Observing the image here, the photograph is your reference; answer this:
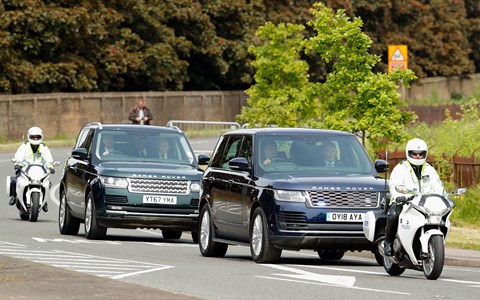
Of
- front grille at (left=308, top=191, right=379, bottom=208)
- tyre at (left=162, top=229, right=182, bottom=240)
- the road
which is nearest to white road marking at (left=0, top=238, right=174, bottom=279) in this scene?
the road

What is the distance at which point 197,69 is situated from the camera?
80.6 meters

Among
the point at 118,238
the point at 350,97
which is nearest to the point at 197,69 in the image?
the point at 350,97

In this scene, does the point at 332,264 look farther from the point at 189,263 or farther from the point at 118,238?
the point at 118,238

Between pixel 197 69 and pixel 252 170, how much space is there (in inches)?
2378

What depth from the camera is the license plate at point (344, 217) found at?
62.8 ft

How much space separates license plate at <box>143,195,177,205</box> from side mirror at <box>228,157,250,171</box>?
3689 mm

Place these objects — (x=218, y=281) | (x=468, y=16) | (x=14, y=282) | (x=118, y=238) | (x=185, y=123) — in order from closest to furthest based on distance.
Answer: (x=14, y=282) < (x=218, y=281) < (x=118, y=238) < (x=185, y=123) < (x=468, y=16)

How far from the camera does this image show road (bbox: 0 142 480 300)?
613 inches

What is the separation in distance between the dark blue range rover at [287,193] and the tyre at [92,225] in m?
2.61

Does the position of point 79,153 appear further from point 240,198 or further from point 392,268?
point 392,268

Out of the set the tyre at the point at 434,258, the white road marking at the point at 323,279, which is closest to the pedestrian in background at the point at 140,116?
the white road marking at the point at 323,279

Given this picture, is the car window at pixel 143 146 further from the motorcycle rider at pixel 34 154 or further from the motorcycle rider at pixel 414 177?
the motorcycle rider at pixel 414 177

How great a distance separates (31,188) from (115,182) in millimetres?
5423

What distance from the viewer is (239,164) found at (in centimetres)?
2030
